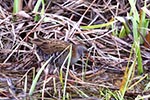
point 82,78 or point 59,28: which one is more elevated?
point 59,28

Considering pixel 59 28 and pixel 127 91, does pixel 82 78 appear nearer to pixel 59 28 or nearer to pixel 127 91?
pixel 127 91

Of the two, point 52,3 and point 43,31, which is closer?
point 43,31

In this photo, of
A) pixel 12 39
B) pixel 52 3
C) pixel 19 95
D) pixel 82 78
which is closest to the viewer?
pixel 19 95

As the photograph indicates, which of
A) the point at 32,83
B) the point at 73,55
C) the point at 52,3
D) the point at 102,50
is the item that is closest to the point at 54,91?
the point at 32,83

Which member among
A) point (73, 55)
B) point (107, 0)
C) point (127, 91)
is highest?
point (107, 0)

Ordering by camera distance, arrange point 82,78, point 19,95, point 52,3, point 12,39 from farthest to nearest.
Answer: point 52,3 → point 12,39 → point 82,78 → point 19,95

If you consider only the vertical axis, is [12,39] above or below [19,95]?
above

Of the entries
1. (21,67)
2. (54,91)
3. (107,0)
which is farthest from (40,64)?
(107,0)

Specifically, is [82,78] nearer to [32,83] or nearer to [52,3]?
[32,83]

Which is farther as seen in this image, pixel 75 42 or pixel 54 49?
pixel 75 42
